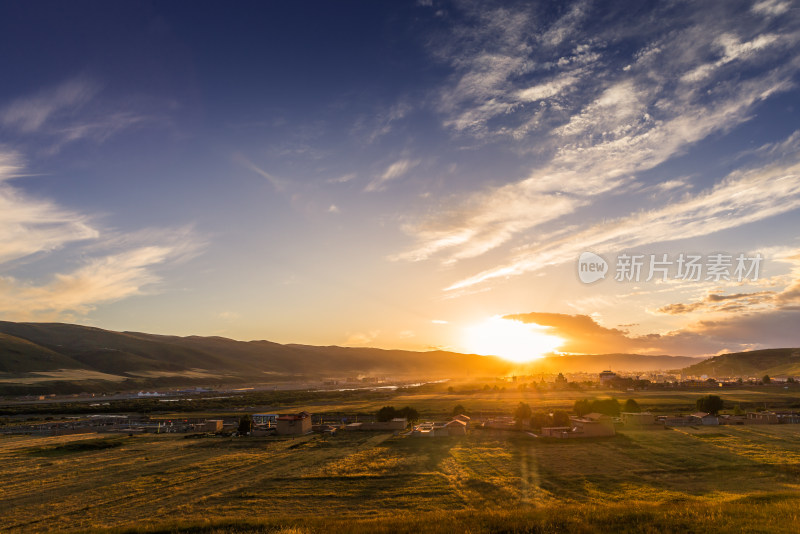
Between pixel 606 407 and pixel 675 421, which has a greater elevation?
pixel 606 407

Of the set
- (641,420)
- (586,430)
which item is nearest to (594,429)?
(586,430)

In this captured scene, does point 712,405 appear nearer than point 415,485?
No

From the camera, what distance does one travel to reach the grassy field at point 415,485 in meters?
21.9

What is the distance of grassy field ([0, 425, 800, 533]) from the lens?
21938 millimetres

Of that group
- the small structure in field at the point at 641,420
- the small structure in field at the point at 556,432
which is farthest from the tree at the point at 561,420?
the small structure in field at the point at 641,420

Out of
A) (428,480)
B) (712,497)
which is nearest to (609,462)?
(712,497)

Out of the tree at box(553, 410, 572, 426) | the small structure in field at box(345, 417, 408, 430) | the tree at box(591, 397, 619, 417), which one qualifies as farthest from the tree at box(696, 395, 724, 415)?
the small structure in field at box(345, 417, 408, 430)

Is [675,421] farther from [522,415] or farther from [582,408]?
[522,415]

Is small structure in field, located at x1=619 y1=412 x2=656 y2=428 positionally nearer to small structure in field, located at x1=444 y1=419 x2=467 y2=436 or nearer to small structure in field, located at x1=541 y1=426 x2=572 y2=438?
small structure in field, located at x1=541 y1=426 x2=572 y2=438

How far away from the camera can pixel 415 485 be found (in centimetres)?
3328

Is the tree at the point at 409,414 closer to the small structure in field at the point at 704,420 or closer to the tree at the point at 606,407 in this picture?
the tree at the point at 606,407

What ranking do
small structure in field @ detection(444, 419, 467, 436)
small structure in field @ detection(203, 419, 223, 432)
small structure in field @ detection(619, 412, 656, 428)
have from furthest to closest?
small structure in field @ detection(203, 419, 223, 432), small structure in field @ detection(619, 412, 656, 428), small structure in field @ detection(444, 419, 467, 436)

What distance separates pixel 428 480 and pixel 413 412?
43.8m

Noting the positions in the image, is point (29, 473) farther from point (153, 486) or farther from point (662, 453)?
point (662, 453)
